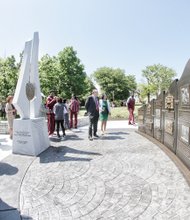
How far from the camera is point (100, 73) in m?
82.6

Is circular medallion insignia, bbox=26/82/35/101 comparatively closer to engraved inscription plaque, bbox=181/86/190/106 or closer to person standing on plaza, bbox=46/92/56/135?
person standing on plaza, bbox=46/92/56/135

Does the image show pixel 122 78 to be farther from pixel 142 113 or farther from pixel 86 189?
pixel 86 189

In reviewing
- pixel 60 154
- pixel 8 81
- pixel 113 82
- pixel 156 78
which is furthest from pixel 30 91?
pixel 113 82

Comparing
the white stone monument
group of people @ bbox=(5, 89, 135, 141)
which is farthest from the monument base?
group of people @ bbox=(5, 89, 135, 141)

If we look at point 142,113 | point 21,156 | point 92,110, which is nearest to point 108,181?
point 21,156

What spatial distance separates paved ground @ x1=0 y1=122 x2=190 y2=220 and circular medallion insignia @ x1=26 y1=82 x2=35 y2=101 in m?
2.00

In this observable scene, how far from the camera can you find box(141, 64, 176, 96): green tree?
65750 mm

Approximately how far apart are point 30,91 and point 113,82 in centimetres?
7380

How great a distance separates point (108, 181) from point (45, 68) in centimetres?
3959

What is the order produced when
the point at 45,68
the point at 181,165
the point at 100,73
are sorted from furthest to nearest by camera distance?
the point at 100,73
the point at 45,68
the point at 181,165

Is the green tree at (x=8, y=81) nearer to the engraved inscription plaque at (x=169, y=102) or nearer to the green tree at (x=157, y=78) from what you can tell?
the engraved inscription plaque at (x=169, y=102)

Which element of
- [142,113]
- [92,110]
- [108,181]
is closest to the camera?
[108,181]

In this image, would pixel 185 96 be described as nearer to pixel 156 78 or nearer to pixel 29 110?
pixel 29 110

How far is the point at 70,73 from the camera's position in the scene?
51625 millimetres
